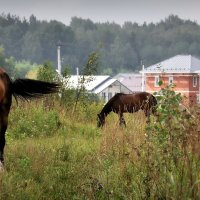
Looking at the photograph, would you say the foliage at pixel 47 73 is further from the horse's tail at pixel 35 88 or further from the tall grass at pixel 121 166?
the tall grass at pixel 121 166

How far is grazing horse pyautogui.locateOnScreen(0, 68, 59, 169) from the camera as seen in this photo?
8570 mm

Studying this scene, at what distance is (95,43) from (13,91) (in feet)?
450

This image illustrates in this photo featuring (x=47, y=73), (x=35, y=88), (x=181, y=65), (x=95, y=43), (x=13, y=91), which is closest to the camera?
(x=13, y=91)

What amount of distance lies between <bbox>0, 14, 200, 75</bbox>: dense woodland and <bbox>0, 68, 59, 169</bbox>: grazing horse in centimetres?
11280

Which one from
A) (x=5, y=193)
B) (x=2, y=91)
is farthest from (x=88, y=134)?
(x=5, y=193)

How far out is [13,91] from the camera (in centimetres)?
924

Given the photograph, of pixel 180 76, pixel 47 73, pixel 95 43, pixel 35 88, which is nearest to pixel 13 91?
pixel 35 88

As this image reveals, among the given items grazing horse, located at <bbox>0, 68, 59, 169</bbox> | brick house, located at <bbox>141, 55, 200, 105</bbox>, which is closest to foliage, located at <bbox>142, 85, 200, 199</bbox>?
grazing horse, located at <bbox>0, 68, 59, 169</bbox>

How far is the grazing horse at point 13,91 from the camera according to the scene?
8570mm

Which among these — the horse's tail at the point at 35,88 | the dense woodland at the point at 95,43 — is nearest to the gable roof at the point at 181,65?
the horse's tail at the point at 35,88

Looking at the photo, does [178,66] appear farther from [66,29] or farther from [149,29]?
[149,29]

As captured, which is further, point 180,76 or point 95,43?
point 95,43

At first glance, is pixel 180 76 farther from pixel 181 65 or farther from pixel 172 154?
pixel 172 154

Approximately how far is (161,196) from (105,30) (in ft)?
490
